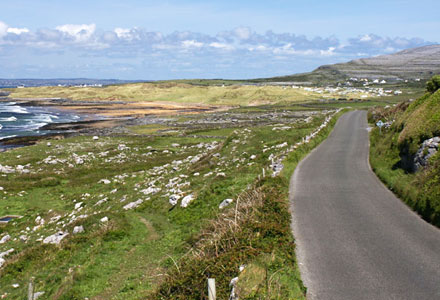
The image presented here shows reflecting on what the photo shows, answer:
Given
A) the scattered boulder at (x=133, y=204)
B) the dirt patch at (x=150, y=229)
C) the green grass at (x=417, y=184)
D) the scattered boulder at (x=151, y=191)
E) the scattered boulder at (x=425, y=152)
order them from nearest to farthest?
the green grass at (x=417, y=184), the dirt patch at (x=150, y=229), the scattered boulder at (x=425, y=152), the scattered boulder at (x=133, y=204), the scattered boulder at (x=151, y=191)

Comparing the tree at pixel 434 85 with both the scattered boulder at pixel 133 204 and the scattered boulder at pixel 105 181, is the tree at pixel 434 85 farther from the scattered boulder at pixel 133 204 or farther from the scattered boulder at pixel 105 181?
the scattered boulder at pixel 105 181

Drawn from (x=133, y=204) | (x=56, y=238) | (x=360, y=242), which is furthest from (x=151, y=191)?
(x=360, y=242)

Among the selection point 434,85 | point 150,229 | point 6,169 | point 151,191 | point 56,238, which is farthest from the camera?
point 6,169

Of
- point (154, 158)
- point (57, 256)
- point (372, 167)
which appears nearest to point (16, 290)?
point (57, 256)

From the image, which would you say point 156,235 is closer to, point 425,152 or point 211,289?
point 211,289

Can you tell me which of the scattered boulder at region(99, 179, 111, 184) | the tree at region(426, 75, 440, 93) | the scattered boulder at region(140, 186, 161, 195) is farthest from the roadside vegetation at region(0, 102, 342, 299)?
the tree at region(426, 75, 440, 93)

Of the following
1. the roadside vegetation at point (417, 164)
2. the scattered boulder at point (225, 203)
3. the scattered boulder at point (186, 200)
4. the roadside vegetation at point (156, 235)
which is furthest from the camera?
the scattered boulder at point (186, 200)

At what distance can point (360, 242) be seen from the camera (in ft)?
44.5

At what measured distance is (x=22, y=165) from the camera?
48.8 m

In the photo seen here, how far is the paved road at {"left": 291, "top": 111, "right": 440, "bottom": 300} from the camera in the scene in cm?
1057

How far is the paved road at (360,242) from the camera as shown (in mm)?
10570

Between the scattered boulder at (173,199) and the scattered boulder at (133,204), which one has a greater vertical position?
the scattered boulder at (173,199)

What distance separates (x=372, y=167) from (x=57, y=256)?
66.2 ft

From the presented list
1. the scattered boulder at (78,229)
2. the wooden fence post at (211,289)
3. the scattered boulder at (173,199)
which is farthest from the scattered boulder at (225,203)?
the wooden fence post at (211,289)
